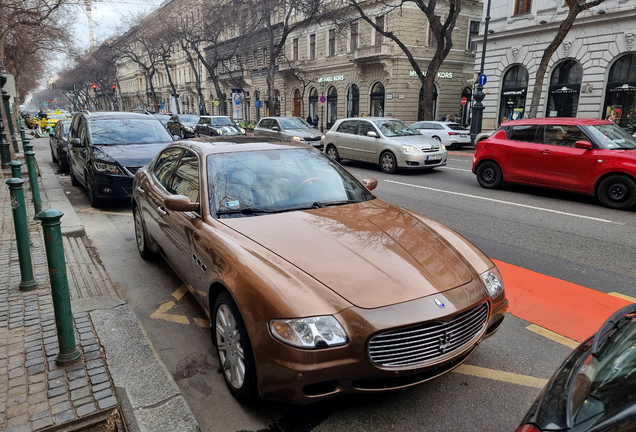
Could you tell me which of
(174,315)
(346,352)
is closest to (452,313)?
(346,352)

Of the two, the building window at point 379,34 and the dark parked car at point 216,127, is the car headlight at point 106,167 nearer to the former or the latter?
the dark parked car at point 216,127

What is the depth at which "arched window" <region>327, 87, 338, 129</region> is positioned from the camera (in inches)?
1630

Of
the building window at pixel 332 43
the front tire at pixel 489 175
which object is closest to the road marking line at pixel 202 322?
the front tire at pixel 489 175

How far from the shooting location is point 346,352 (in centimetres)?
240

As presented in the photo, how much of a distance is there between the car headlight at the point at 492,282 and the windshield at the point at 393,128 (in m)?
11.2

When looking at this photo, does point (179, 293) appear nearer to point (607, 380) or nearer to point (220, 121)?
point (607, 380)

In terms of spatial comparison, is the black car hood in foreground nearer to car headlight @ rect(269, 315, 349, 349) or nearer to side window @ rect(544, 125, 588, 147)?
car headlight @ rect(269, 315, 349, 349)

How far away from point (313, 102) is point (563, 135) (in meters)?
36.6

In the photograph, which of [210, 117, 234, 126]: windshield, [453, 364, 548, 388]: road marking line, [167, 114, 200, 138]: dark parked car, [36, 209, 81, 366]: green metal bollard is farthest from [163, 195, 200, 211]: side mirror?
[167, 114, 200, 138]: dark parked car

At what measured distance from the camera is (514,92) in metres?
28.1

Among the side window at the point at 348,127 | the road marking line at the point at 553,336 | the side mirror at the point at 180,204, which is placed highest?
the side mirror at the point at 180,204

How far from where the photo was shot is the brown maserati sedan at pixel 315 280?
244 centimetres

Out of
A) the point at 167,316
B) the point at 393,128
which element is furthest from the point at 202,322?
the point at 393,128

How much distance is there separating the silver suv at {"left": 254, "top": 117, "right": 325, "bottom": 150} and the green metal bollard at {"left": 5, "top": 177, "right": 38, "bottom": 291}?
1364 centimetres
